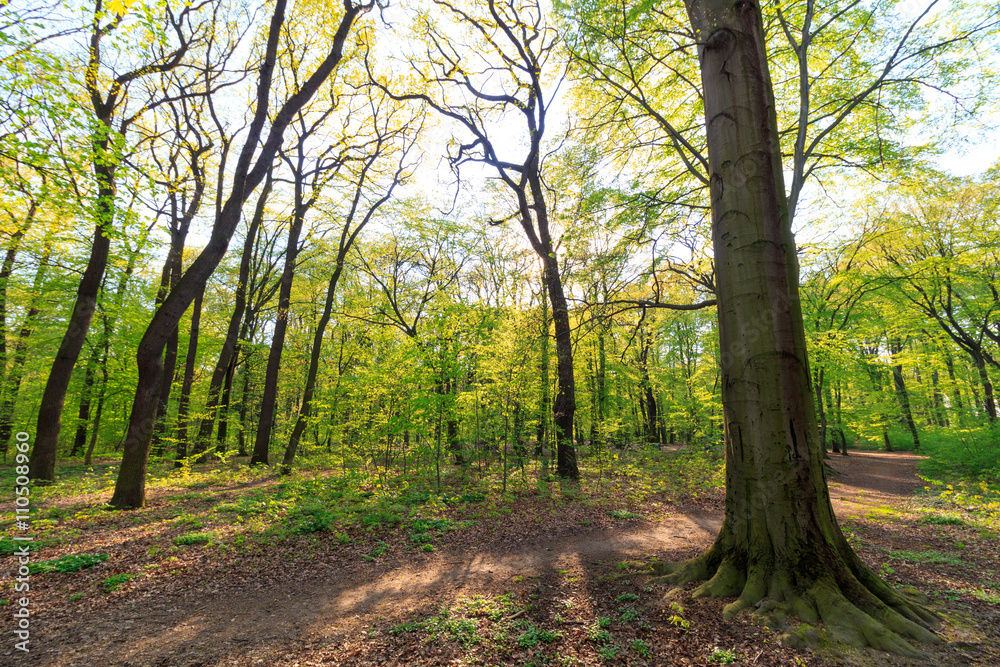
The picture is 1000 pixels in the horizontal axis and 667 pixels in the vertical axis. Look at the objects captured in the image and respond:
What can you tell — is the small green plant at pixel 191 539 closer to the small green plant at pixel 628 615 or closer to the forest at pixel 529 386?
the forest at pixel 529 386

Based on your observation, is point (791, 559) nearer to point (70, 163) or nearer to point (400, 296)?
point (70, 163)

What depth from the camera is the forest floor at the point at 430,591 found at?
300 centimetres

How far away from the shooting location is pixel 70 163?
672 centimetres

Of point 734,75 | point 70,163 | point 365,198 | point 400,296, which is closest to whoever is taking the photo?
point 734,75

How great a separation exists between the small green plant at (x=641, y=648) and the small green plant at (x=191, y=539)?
241 inches

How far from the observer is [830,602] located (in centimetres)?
290

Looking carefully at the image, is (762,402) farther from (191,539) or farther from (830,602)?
(191,539)

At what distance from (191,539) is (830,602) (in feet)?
24.9

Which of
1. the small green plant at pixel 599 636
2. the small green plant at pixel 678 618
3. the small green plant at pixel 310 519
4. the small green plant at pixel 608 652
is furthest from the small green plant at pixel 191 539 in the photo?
the small green plant at pixel 678 618

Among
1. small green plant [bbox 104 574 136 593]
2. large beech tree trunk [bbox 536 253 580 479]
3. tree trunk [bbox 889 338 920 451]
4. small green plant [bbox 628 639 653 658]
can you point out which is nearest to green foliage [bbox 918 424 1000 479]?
tree trunk [bbox 889 338 920 451]

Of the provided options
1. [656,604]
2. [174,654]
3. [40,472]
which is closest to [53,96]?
[40,472]

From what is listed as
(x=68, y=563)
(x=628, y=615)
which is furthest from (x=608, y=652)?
(x=68, y=563)

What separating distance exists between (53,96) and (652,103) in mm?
10866

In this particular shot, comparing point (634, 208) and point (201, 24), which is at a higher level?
point (201, 24)
